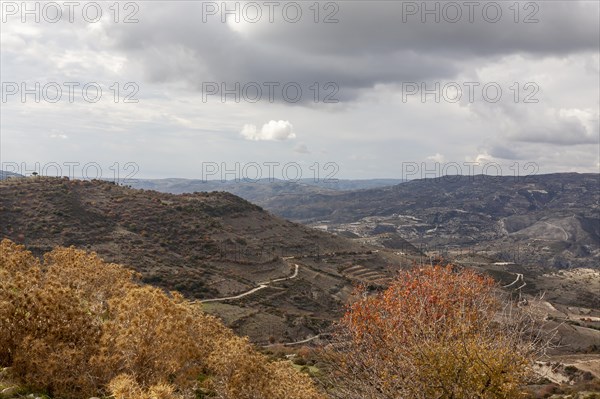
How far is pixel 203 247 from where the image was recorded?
9338 centimetres

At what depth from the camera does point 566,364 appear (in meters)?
49.8

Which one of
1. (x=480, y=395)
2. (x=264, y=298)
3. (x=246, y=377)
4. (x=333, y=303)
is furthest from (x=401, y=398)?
Result: (x=333, y=303)

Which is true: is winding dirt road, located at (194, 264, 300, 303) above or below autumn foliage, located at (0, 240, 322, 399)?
below

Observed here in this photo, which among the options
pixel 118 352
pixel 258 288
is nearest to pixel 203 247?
pixel 258 288

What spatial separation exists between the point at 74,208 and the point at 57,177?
23872mm

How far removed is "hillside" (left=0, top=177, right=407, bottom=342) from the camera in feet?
226

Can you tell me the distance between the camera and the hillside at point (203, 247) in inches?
2707

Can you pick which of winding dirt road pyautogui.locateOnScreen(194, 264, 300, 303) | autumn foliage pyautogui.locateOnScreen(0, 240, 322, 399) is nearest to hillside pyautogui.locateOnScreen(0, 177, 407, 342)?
winding dirt road pyautogui.locateOnScreen(194, 264, 300, 303)

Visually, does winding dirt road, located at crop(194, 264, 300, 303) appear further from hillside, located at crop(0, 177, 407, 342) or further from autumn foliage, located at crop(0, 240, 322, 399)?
autumn foliage, located at crop(0, 240, 322, 399)

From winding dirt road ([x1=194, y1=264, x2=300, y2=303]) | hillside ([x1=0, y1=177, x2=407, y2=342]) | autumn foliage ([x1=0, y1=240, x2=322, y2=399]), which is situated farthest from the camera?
hillside ([x1=0, y1=177, x2=407, y2=342])

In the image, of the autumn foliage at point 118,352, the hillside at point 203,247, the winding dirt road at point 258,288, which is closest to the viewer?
the autumn foliage at point 118,352

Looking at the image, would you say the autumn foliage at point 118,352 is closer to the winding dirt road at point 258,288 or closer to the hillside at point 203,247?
the hillside at point 203,247

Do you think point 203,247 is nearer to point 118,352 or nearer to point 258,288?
point 258,288

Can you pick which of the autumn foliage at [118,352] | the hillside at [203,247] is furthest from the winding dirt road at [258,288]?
the autumn foliage at [118,352]
